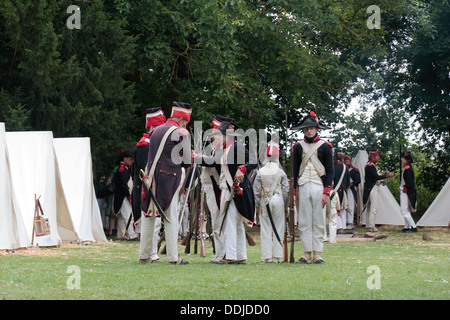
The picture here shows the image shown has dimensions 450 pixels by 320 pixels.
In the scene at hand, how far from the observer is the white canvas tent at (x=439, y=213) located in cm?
2170

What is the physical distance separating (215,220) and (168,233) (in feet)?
3.38

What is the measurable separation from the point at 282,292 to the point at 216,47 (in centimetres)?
1246

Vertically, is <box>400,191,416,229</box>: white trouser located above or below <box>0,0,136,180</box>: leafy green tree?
below

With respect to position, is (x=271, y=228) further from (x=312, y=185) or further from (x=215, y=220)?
(x=312, y=185)

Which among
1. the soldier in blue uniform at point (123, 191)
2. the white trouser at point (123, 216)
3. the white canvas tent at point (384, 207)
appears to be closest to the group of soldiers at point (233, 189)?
the soldier in blue uniform at point (123, 191)

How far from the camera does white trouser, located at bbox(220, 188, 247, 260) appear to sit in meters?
10.1

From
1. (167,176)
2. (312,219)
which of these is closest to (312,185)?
(312,219)

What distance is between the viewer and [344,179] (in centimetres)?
1909

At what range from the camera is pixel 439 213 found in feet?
71.6

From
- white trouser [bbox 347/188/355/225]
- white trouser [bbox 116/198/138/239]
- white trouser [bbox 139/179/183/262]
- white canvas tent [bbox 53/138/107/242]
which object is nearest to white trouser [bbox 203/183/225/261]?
white trouser [bbox 139/179/183/262]

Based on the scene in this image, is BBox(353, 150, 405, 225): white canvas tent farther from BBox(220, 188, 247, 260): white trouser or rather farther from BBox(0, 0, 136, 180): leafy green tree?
BBox(220, 188, 247, 260): white trouser

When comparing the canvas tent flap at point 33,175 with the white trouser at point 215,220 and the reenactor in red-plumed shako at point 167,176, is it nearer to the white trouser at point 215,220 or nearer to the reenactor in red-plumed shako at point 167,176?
the white trouser at point 215,220

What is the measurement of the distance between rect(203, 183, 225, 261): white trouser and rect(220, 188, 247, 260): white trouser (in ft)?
0.41
